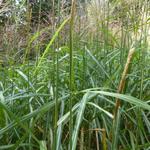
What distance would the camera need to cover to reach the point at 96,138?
1.57 metres

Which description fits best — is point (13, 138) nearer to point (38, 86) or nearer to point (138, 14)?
point (38, 86)

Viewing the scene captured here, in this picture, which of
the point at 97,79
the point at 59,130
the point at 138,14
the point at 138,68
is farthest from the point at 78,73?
the point at 59,130

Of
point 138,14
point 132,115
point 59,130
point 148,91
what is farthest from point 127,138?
point 138,14

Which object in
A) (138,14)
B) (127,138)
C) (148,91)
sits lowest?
(127,138)

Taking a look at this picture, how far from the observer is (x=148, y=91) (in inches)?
75.4

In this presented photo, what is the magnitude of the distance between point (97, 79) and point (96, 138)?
0.43 metres

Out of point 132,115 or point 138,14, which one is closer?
point 132,115

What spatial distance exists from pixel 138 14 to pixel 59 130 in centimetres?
101

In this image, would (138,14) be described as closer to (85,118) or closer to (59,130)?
(85,118)

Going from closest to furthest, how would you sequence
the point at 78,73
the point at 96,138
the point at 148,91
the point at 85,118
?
the point at 96,138 < the point at 85,118 < the point at 148,91 < the point at 78,73

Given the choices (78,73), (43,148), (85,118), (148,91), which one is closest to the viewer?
(43,148)

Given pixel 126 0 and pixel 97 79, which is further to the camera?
pixel 126 0

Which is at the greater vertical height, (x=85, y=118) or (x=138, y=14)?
(x=138, y=14)

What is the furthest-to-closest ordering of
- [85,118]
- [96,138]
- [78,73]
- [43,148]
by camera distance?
[78,73]
[85,118]
[96,138]
[43,148]
